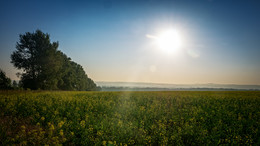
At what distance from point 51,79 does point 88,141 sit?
1266 inches

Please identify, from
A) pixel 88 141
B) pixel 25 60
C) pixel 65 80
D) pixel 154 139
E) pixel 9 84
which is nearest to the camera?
pixel 88 141

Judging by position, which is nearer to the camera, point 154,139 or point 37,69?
point 154,139

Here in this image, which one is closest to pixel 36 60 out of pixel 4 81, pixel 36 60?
pixel 36 60

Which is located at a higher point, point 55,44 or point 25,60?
point 55,44

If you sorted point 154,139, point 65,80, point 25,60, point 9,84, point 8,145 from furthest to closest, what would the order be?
point 65,80 → point 25,60 → point 9,84 → point 154,139 → point 8,145

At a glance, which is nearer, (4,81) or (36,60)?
(4,81)

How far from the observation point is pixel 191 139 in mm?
5930

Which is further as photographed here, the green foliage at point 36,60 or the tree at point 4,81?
the green foliage at point 36,60

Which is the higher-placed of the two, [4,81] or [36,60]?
[36,60]

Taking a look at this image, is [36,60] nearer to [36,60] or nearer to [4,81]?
[36,60]

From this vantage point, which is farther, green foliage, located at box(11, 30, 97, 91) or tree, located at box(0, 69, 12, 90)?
green foliage, located at box(11, 30, 97, 91)

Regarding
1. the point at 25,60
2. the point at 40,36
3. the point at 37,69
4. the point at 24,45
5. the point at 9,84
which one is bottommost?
the point at 9,84

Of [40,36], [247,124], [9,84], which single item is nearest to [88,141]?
[247,124]

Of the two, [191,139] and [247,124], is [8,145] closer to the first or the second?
[191,139]
